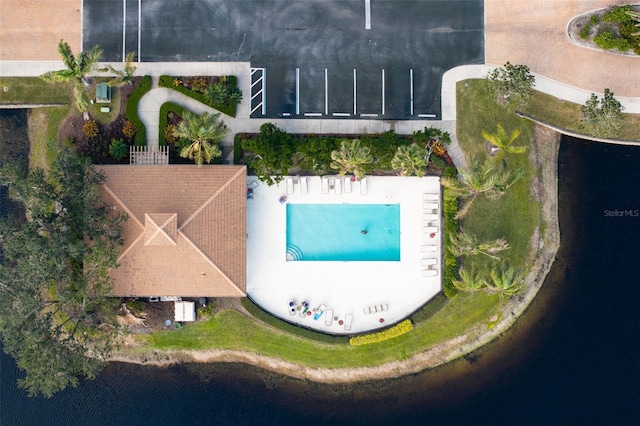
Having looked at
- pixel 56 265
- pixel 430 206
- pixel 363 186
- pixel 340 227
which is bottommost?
pixel 56 265

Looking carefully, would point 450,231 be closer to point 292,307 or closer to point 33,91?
point 292,307

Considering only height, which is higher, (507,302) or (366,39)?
(366,39)

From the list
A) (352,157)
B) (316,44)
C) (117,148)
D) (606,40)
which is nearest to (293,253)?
(352,157)

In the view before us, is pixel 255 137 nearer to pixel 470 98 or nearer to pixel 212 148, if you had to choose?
pixel 212 148

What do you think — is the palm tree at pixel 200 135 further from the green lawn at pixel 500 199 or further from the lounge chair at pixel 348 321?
the green lawn at pixel 500 199

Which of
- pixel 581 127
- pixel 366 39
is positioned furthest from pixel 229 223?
pixel 581 127

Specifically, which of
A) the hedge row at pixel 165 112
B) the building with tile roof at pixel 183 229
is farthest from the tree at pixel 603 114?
the hedge row at pixel 165 112
